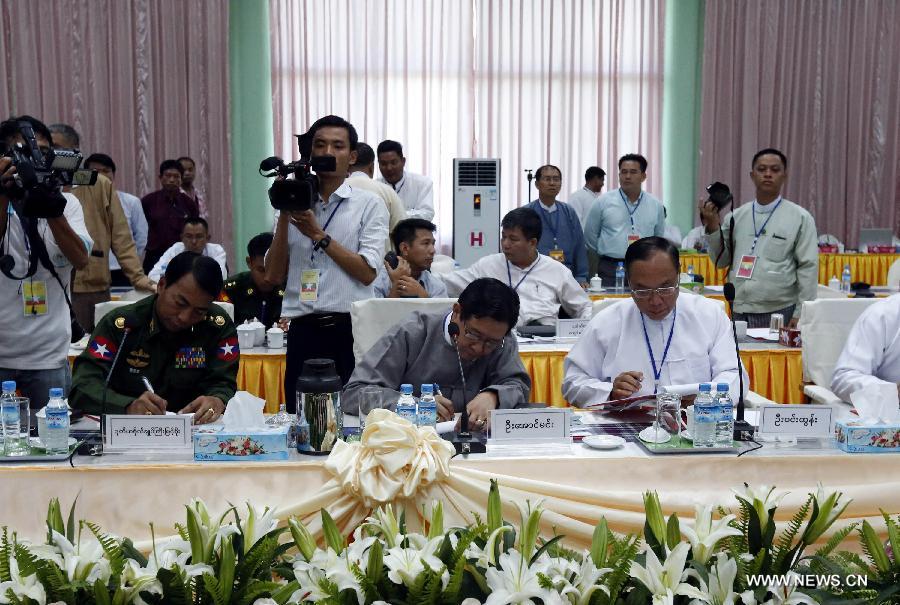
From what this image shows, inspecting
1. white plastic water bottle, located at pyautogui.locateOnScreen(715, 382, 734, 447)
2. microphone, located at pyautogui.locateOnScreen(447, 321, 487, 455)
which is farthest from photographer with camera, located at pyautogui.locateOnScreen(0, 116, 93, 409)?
white plastic water bottle, located at pyautogui.locateOnScreen(715, 382, 734, 447)

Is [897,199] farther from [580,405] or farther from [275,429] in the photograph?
[275,429]

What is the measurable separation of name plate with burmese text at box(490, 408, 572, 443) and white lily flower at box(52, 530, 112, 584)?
1.00 metres

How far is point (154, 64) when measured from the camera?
7.84 metres

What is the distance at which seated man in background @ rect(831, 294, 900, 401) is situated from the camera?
8.95 ft

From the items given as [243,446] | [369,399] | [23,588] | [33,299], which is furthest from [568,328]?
[23,588]

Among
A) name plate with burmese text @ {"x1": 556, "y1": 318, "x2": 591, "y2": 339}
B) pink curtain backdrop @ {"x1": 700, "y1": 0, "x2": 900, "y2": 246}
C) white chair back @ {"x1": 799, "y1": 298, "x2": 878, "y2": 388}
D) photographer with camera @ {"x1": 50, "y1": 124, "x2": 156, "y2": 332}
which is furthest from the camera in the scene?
pink curtain backdrop @ {"x1": 700, "y1": 0, "x2": 900, "y2": 246}

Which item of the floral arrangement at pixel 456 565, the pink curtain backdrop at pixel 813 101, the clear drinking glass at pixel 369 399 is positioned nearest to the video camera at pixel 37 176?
the clear drinking glass at pixel 369 399

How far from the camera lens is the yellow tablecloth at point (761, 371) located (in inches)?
148

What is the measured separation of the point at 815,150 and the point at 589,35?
93.7 inches

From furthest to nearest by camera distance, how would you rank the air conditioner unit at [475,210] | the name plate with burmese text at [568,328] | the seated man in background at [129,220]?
1. the air conditioner unit at [475,210]
2. the seated man in background at [129,220]
3. the name plate with burmese text at [568,328]

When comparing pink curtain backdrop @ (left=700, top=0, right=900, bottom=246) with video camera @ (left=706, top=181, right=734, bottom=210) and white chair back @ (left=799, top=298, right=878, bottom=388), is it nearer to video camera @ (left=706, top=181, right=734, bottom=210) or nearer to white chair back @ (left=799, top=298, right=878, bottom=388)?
video camera @ (left=706, top=181, right=734, bottom=210)

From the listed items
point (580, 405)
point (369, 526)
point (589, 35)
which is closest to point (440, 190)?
point (589, 35)

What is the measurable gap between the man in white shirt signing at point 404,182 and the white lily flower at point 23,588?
4916mm

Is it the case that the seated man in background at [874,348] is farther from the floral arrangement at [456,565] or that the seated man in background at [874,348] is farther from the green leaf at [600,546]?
the green leaf at [600,546]
